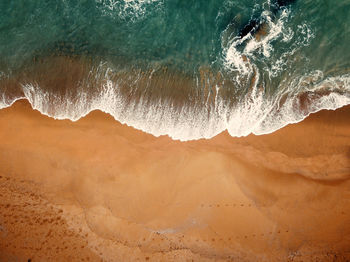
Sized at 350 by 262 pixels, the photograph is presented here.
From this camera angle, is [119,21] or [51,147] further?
[119,21]

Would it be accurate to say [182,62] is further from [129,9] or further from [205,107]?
[129,9]

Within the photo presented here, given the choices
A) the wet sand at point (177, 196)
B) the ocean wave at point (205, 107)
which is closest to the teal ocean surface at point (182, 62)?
the ocean wave at point (205, 107)

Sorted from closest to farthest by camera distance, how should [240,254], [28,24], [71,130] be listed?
[240,254] < [71,130] < [28,24]

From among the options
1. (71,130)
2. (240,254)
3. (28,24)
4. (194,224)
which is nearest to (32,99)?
(71,130)

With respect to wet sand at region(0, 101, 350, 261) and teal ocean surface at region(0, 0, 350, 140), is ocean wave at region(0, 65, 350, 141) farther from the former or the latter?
wet sand at region(0, 101, 350, 261)

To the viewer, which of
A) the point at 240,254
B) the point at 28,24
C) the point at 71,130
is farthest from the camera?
the point at 28,24

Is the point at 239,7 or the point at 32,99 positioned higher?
the point at 239,7

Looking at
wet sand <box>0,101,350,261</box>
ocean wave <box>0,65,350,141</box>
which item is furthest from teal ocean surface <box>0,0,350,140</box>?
wet sand <box>0,101,350,261</box>

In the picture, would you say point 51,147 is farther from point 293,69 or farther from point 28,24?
point 293,69

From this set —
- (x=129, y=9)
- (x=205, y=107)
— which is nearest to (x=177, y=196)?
(x=205, y=107)
